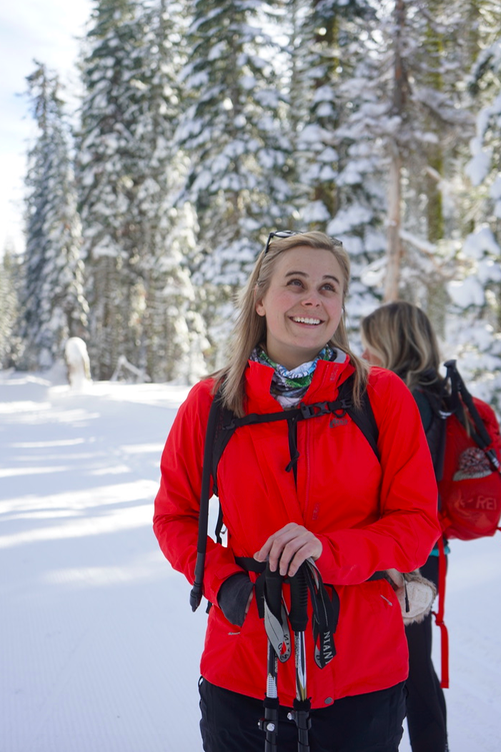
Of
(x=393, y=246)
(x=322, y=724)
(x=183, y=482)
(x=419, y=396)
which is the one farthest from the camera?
(x=393, y=246)

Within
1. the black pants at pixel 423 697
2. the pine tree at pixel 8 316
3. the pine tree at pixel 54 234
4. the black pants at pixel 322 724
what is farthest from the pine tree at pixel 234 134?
the pine tree at pixel 8 316

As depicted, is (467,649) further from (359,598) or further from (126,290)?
(126,290)

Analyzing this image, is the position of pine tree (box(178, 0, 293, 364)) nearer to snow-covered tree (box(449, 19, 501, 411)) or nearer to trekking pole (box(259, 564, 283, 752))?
snow-covered tree (box(449, 19, 501, 411))

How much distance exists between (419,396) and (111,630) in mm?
2826

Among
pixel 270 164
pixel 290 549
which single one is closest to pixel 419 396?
pixel 290 549

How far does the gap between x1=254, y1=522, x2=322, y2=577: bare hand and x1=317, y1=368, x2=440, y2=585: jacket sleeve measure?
0.23 ft

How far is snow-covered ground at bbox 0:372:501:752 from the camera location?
312 cm

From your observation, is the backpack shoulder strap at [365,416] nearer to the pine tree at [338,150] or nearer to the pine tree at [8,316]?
the pine tree at [338,150]

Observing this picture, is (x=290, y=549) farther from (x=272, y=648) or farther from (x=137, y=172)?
(x=137, y=172)

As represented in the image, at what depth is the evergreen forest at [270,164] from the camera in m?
13.8

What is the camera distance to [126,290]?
95.3 feet

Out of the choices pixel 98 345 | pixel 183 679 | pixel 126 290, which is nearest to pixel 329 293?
pixel 183 679

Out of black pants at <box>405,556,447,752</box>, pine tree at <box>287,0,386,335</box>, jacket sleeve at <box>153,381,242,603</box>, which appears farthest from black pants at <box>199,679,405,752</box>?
pine tree at <box>287,0,386,335</box>

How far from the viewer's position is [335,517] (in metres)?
1.77
